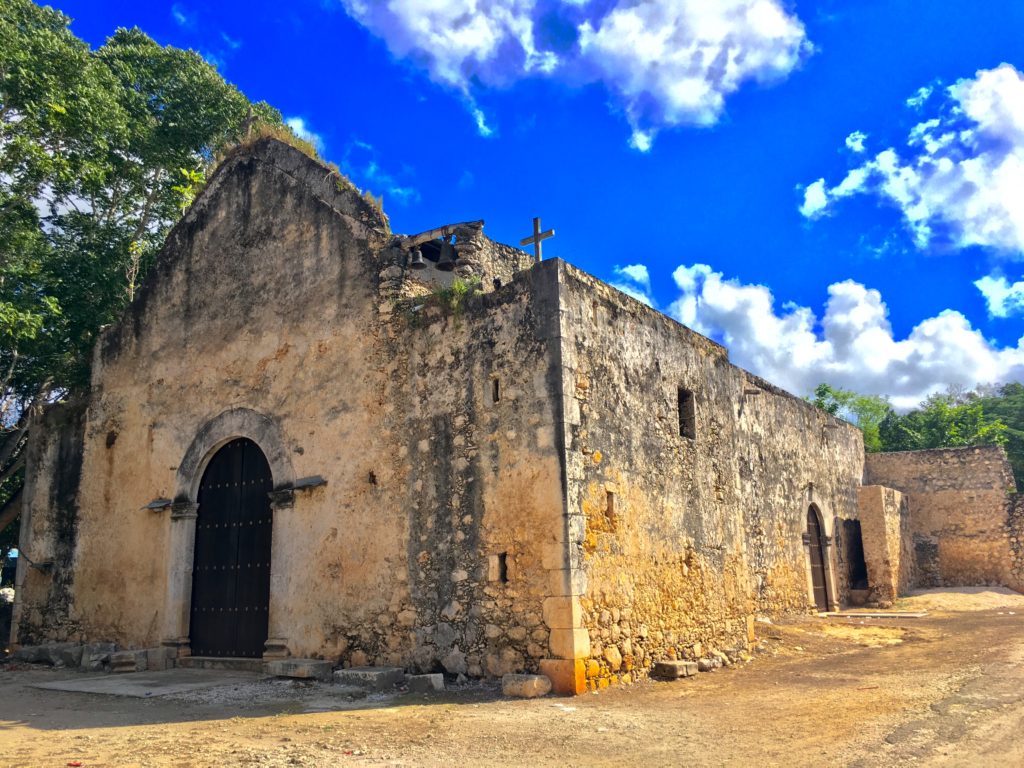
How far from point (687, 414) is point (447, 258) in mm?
3527

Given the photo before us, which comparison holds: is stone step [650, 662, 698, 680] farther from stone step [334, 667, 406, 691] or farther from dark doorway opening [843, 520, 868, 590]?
dark doorway opening [843, 520, 868, 590]

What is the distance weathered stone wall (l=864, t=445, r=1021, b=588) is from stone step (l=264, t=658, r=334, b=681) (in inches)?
648

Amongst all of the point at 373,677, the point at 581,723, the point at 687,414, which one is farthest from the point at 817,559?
the point at 581,723

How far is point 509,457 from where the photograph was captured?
→ 8.05 m

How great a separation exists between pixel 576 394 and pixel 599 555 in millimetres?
1579

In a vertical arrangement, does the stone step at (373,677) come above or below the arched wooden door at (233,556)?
below

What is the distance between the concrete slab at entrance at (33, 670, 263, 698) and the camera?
323 inches

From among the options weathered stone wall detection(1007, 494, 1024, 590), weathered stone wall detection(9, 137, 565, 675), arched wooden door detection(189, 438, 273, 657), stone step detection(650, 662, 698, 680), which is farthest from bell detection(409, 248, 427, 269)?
weathered stone wall detection(1007, 494, 1024, 590)

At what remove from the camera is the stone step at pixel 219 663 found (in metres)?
9.55

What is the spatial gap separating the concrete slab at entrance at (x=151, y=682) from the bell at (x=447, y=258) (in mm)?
5054

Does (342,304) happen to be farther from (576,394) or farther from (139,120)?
(139,120)

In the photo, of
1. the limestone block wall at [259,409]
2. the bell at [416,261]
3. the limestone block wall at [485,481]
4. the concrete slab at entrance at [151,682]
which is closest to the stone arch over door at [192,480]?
the limestone block wall at [259,409]

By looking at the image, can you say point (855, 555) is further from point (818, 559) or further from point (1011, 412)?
point (1011, 412)

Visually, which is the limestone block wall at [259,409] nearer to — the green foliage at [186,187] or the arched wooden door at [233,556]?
the arched wooden door at [233,556]
